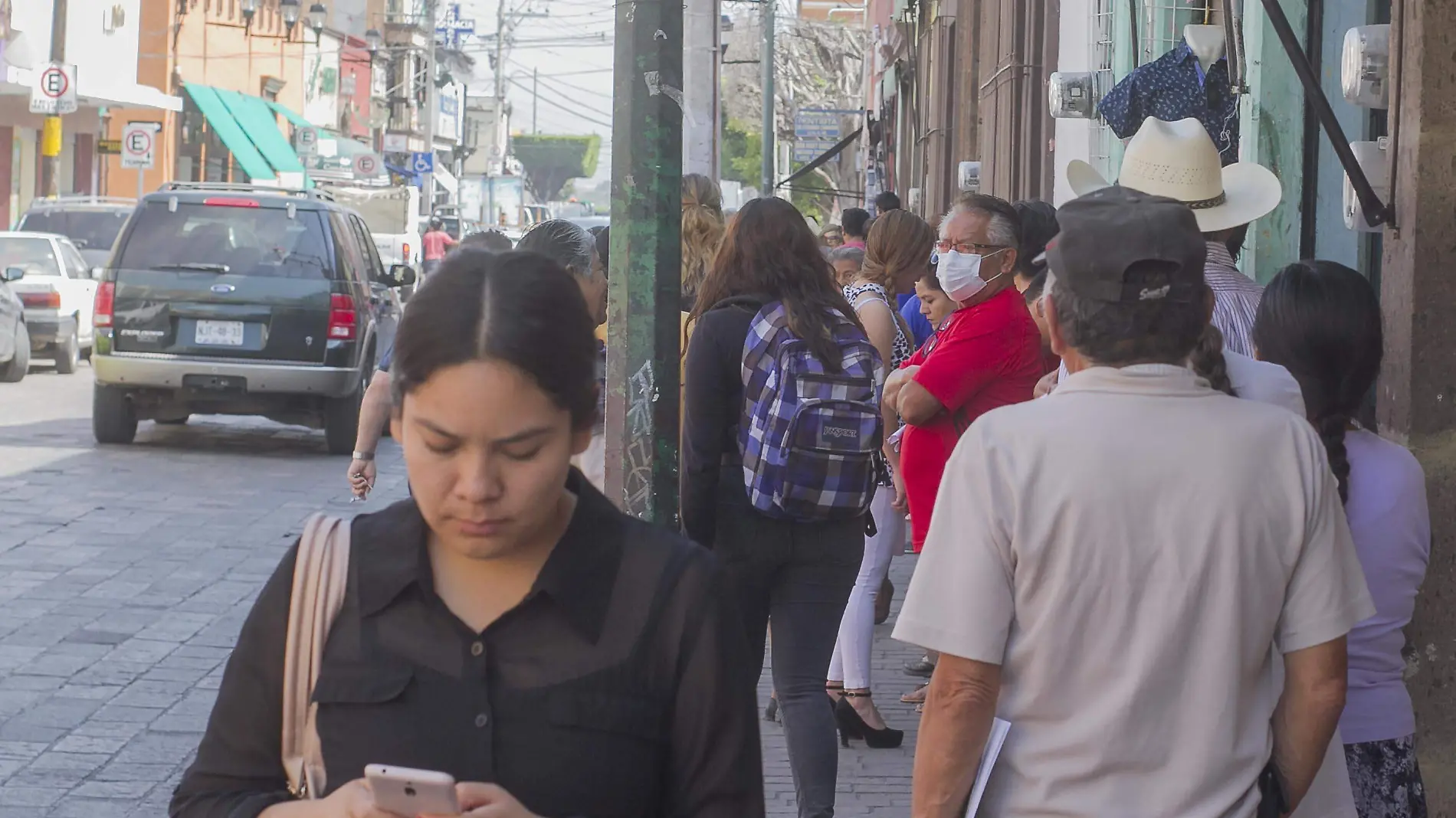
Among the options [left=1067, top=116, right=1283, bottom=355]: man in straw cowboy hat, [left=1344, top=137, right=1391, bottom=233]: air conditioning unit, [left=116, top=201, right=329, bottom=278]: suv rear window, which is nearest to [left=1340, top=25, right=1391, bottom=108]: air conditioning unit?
[left=1344, top=137, right=1391, bottom=233]: air conditioning unit

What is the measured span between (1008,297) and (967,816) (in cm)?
323

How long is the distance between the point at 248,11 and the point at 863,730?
4056cm

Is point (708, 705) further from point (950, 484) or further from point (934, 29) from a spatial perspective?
point (934, 29)

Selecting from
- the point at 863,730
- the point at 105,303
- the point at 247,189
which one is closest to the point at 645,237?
the point at 863,730

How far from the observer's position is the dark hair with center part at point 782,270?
506cm

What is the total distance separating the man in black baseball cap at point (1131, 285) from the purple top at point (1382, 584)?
2.66 ft

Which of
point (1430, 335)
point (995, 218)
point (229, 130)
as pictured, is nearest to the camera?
point (1430, 335)

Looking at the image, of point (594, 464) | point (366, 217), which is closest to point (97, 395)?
point (594, 464)

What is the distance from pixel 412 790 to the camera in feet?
6.38

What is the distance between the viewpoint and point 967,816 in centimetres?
292

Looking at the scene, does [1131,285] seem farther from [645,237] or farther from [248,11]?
[248,11]

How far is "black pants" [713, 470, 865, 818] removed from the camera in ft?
16.6

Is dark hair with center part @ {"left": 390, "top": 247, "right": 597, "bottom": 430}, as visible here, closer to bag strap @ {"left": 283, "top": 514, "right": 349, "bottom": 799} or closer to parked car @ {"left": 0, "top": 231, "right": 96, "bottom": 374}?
bag strap @ {"left": 283, "top": 514, "right": 349, "bottom": 799}

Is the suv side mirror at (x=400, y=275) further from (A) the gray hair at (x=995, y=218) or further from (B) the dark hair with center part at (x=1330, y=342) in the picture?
(B) the dark hair with center part at (x=1330, y=342)
